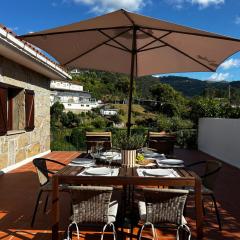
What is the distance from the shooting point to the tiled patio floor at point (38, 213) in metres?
3.71

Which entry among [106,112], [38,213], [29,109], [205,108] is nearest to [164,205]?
[38,213]

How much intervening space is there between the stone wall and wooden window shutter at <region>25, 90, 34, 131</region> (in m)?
0.16

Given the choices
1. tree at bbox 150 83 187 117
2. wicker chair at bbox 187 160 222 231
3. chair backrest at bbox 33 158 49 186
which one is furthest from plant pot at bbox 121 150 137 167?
tree at bbox 150 83 187 117

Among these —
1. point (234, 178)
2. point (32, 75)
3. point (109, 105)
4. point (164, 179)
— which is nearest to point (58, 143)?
point (32, 75)

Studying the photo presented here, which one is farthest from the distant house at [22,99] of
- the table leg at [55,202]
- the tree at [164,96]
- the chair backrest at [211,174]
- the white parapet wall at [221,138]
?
→ the tree at [164,96]

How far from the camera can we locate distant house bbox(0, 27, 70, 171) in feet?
23.3

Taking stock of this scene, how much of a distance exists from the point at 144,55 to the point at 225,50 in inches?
61.5

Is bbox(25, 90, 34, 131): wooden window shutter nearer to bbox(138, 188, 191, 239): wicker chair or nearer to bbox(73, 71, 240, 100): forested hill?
bbox(138, 188, 191, 239): wicker chair

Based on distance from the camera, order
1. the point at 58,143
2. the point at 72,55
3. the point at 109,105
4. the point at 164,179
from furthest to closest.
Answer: the point at 109,105
the point at 58,143
the point at 72,55
the point at 164,179

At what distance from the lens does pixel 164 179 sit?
3029 mm

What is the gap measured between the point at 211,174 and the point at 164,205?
44.4 inches

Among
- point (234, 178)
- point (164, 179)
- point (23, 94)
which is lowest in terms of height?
point (234, 178)

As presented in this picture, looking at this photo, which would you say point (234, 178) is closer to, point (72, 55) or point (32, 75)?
→ point (72, 55)

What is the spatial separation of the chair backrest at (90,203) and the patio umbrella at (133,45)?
1.56 metres
